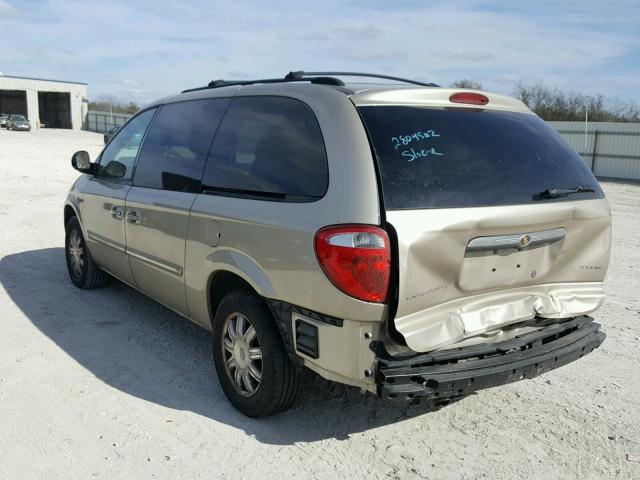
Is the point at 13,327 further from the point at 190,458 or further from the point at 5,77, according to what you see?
the point at 5,77

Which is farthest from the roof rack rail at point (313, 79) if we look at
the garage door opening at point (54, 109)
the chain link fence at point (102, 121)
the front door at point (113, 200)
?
the garage door opening at point (54, 109)

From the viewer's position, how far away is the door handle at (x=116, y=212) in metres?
4.56

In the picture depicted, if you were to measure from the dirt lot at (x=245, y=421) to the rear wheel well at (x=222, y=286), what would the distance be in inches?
22.9

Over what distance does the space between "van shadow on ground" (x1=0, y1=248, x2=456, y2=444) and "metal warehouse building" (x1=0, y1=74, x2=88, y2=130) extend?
61.7 meters

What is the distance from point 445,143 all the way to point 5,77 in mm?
66438

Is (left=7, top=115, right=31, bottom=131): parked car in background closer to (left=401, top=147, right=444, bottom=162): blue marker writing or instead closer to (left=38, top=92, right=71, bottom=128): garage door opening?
(left=38, top=92, right=71, bottom=128): garage door opening

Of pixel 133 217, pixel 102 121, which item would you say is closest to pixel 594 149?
pixel 133 217

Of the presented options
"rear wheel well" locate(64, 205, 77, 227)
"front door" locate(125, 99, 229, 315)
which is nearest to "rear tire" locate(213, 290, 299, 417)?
"front door" locate(125, 99, 229, 315)

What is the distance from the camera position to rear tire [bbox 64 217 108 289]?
5.57 metres

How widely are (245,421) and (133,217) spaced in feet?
6.13

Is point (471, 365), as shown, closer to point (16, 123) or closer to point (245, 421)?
point (245, 421)

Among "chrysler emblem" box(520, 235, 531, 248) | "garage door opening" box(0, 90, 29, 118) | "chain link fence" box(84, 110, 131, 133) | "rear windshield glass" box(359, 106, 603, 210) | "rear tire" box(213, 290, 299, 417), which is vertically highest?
"garage door opening" box(0, 90, 29, 118)

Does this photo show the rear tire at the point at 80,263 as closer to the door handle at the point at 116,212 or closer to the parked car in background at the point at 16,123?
the door handle at the point at 116,212

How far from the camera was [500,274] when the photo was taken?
9.48 feet
